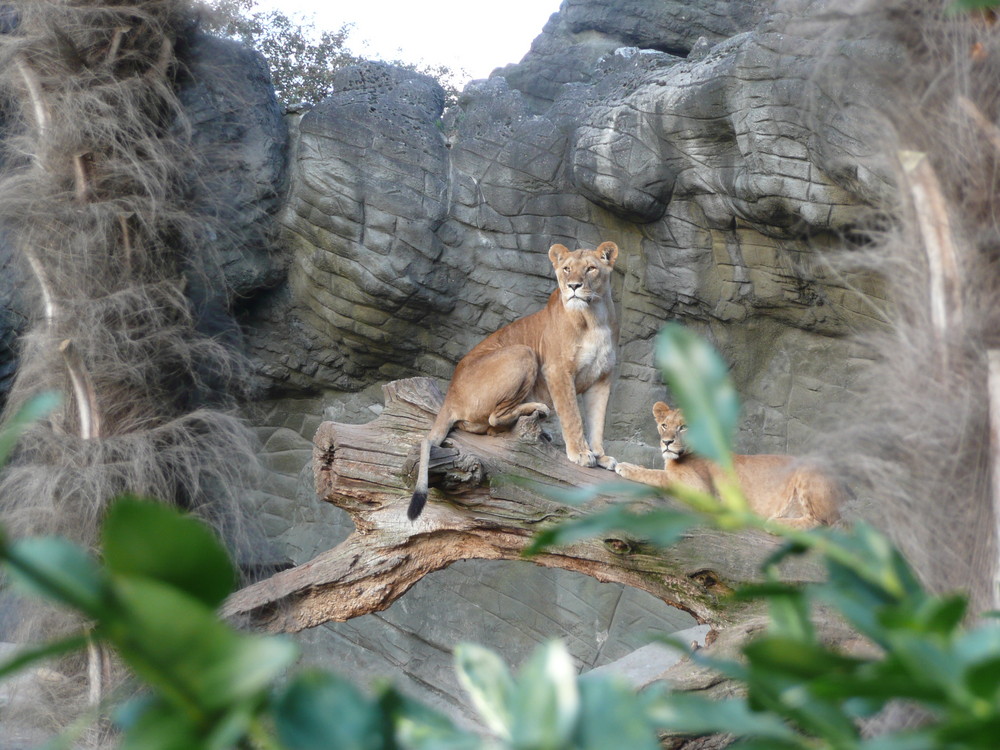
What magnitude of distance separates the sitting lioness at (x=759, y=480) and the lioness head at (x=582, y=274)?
3.83 feet

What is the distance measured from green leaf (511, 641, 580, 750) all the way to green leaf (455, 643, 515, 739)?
53 millimetres

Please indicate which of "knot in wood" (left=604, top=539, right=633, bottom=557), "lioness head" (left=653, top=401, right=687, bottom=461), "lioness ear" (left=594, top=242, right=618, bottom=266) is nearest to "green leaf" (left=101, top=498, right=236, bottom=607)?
"knot in wood" (left=604, top=539, right=633, bottom=557)

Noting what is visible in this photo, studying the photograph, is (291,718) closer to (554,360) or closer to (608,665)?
(554,360)

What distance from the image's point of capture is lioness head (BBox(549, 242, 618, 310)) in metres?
6.21

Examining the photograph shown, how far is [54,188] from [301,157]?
11.0 feet

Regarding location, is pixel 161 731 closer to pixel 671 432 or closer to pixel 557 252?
pixel 557 252

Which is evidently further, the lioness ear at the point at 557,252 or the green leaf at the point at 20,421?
the lioness ear at the point at 557,252

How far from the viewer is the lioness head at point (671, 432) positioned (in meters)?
6.93

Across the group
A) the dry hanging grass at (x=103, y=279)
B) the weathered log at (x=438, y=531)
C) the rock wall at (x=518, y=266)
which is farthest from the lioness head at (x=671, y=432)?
the dry hanging grass at (x=103, y=279)

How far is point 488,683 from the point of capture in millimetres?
713

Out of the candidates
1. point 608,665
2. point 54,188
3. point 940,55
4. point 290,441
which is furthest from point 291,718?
point 290,441

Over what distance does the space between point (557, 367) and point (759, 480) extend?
169cm

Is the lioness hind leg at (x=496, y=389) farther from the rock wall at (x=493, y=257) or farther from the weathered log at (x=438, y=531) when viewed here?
the rock wall at (x=493, y=257)

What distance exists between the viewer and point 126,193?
6.45 metres
